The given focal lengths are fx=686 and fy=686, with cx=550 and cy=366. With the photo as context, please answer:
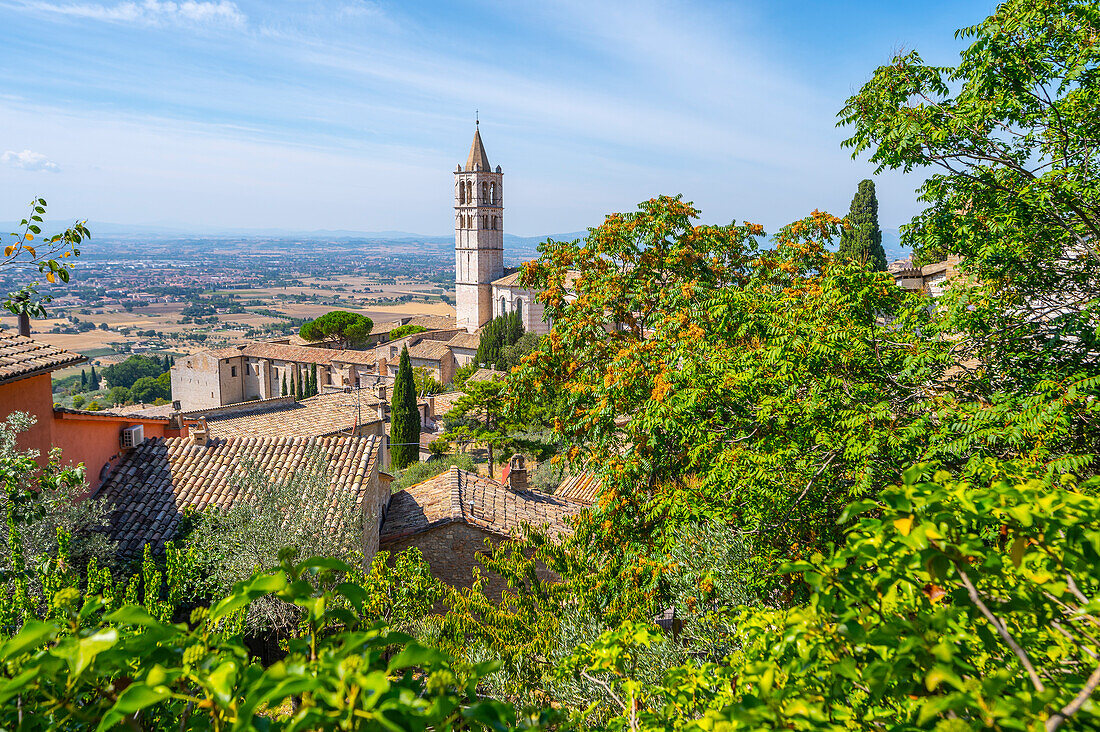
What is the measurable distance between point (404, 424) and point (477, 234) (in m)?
53.6

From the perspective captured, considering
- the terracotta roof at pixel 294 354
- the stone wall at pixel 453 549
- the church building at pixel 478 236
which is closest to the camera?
the stone wall at pixel 453 549

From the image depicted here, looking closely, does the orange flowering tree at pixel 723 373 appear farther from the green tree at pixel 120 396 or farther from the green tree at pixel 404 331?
the green tree at pixel 120 396

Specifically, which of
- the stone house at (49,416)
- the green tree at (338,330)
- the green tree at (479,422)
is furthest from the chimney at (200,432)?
the green tree at (338,330)

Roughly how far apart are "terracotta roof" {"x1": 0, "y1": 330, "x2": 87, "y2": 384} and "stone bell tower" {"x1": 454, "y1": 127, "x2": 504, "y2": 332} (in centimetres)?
7296

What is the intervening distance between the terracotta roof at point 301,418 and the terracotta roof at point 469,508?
10693mm

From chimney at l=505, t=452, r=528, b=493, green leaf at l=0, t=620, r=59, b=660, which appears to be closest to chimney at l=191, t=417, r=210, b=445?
chimney at l=505, t=452, r=528, b=493

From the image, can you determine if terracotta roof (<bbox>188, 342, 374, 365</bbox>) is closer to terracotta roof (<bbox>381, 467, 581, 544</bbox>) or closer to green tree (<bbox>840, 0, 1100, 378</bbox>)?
terracotta roof (<bbox>381, 467, 581, 544</bbox>)

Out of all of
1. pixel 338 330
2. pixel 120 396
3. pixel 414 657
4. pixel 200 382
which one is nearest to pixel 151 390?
pixel 120 396

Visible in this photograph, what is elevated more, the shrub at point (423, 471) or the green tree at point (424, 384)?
the shrub at point (423, 471)

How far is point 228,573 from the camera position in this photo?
344 inches

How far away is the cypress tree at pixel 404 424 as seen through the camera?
3312cm

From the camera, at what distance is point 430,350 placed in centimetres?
6228

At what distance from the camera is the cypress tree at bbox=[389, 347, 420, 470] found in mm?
33125

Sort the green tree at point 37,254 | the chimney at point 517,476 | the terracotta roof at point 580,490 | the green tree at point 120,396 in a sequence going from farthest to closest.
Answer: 1. the green tree at point 120,396
2. the terracotta roof at point 580,490
3. the chimney at point 517,476
4. the green tree at point 37,254
